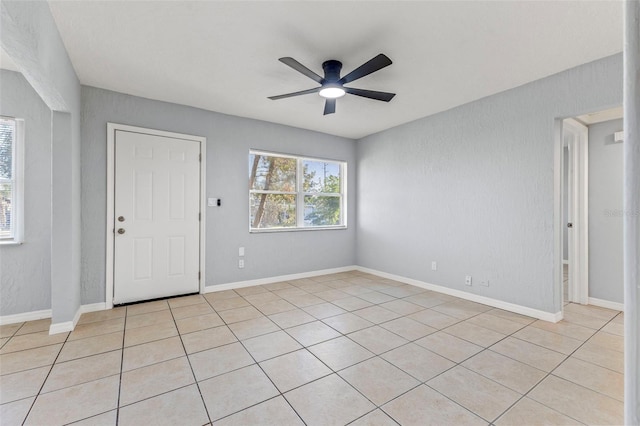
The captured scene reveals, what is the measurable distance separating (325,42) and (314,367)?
8.51ft

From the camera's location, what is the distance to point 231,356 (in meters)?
2.33

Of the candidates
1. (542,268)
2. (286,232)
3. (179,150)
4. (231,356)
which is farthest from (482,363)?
(179,150)

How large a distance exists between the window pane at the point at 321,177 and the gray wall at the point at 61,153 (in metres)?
3.09

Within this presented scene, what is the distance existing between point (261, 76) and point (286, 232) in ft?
8.03


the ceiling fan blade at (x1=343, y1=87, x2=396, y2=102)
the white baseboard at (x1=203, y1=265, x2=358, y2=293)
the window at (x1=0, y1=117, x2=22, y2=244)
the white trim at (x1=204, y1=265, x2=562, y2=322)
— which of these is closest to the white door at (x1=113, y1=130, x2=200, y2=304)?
the white baseboard at (x1=203, y1=265, x2=358, y2=293)

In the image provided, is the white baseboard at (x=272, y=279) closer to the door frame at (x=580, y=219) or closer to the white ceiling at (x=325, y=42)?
the white ceiling at (x=325, y=42)

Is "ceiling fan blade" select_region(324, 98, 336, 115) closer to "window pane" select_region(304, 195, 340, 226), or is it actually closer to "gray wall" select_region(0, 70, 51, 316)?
"window pane" select_region(304, 195, 340, 226)

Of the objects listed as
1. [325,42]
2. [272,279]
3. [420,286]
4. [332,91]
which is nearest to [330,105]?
[332,91]

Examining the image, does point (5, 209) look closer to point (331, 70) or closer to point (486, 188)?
point (331, 70)

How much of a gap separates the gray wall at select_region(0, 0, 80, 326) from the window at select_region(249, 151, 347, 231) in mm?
2104

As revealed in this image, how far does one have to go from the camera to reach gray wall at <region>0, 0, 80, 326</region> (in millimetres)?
2035

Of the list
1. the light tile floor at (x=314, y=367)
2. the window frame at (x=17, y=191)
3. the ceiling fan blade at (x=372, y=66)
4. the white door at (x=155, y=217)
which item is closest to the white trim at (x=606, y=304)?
the light tile floor at (x=314, y=367)

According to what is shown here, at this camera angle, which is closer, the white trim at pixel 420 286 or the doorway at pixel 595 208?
the white trim at pixel 420 286

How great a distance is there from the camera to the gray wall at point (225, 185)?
334cm
